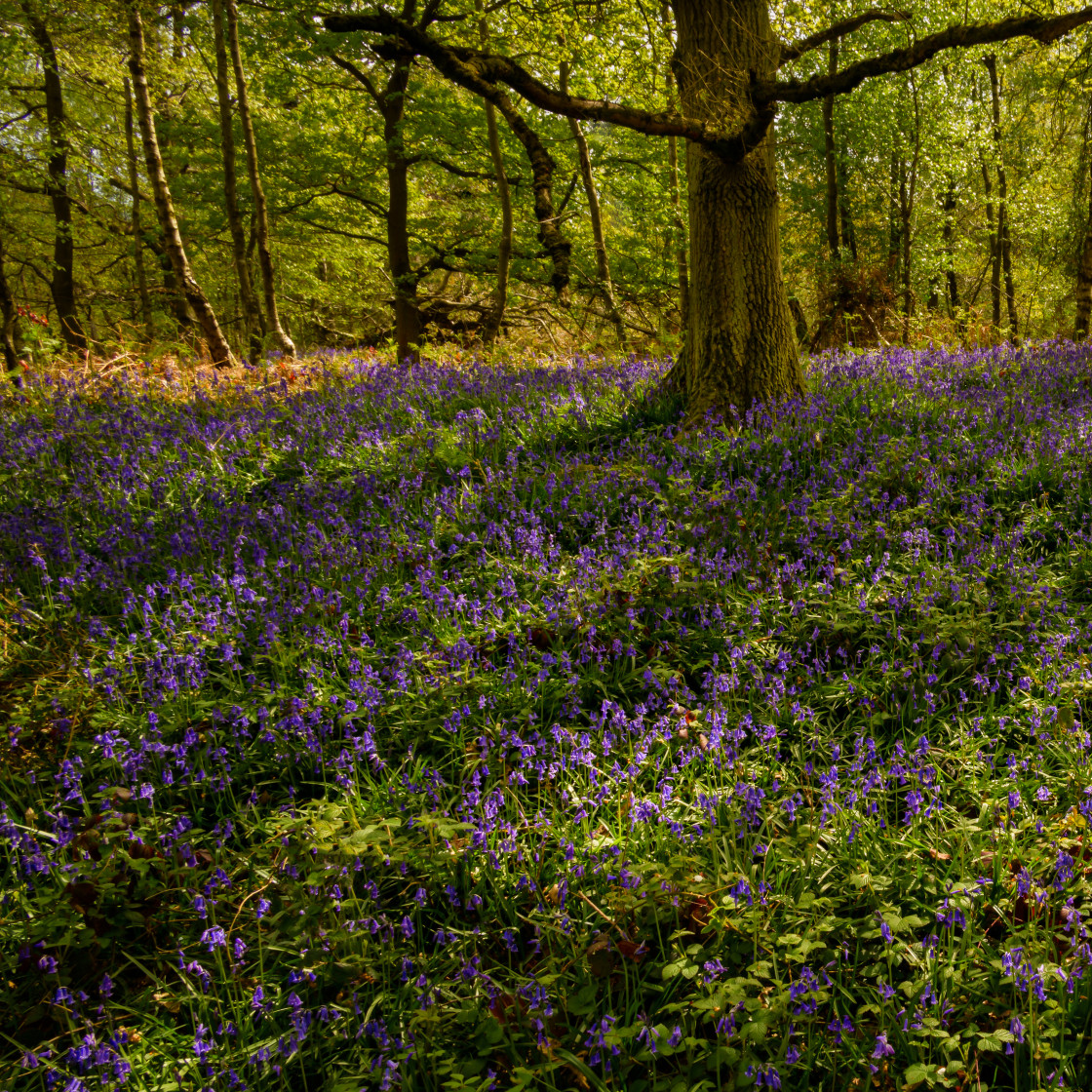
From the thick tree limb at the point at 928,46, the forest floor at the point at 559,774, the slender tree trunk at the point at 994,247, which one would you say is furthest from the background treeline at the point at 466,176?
the forest floor at the point at 559,774

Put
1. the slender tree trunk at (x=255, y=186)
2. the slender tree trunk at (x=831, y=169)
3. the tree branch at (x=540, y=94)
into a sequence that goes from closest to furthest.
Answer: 1. the tree branch at (x=540, y=94)
2. the slender tree trunk at (x=255, y=186)
3. the slender tree trunk at (x=831, y=169)

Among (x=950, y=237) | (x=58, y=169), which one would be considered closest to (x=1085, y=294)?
(x=950, y=237)

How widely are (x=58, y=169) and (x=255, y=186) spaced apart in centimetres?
1097

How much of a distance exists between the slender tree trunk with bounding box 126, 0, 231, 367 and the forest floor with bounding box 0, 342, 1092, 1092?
662 cm

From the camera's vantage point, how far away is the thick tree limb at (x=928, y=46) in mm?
4863

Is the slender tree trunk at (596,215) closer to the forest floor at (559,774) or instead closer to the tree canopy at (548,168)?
the tree canopy at (548,168)

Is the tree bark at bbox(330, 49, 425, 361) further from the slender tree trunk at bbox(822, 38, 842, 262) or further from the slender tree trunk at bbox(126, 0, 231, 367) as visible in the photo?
the slender tree trunk at bbox(822, 38, 842, 262)

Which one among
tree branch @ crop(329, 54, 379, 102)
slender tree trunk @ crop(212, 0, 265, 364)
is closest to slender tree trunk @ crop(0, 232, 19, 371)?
slender tree trunk @ crop(212, 0, 265, 364)

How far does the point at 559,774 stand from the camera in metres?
2.67

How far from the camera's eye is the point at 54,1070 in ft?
5.59

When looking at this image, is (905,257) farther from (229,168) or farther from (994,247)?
(229,168)

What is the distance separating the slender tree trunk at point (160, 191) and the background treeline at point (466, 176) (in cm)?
10

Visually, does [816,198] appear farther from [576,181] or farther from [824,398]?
[824,398]

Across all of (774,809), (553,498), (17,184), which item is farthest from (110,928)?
(17,184)
